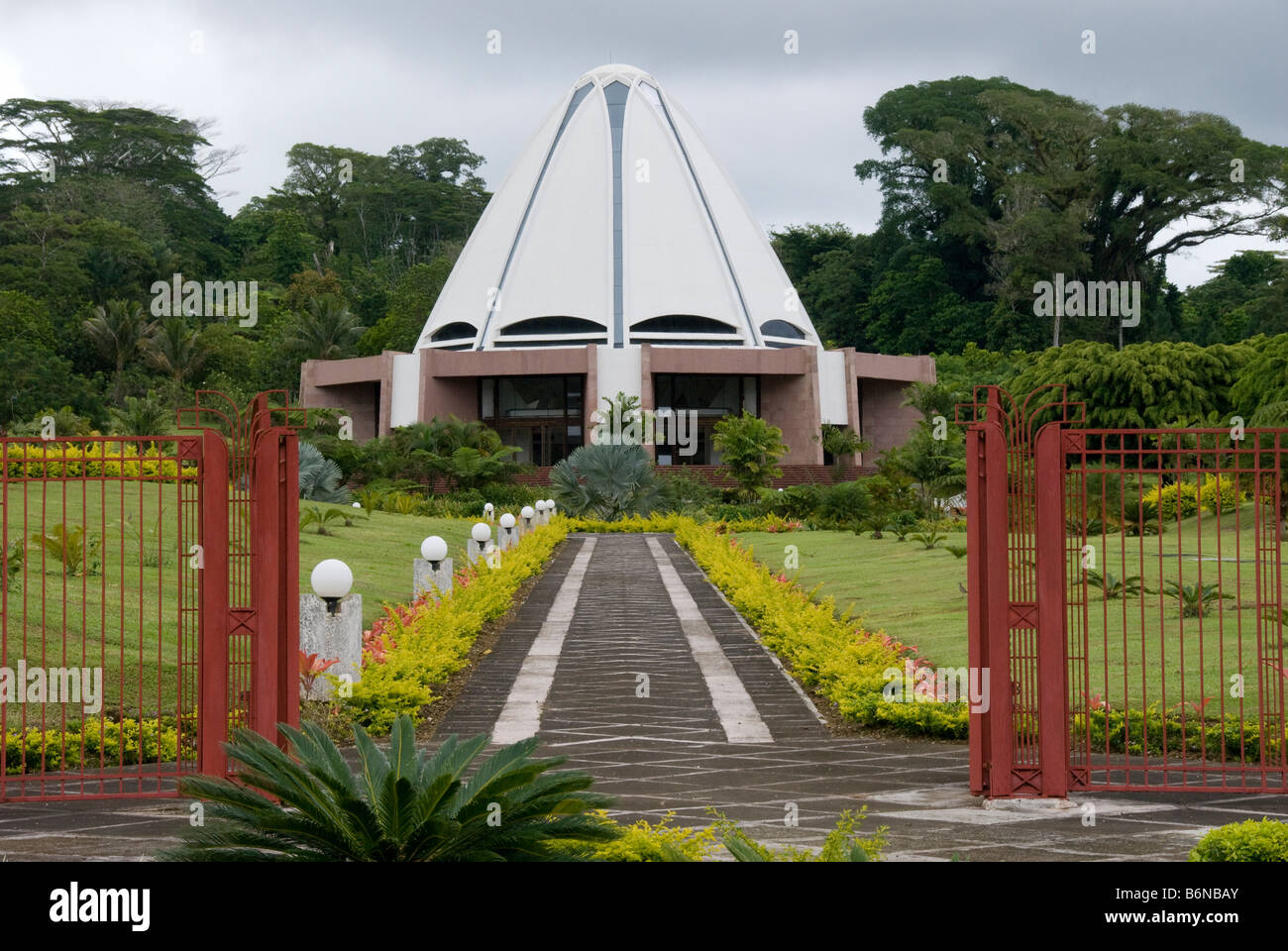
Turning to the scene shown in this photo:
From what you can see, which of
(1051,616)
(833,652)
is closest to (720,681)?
(833,652)

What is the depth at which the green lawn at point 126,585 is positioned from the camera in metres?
6.79

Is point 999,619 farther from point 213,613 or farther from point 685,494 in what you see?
point 685,494

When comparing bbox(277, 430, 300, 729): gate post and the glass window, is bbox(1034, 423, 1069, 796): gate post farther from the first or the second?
the glass window

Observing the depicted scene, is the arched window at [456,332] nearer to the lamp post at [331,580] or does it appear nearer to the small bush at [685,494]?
the small bush at [685,494]

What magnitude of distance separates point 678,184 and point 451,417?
1603 centimetres

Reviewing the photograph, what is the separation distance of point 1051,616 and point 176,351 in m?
37.8

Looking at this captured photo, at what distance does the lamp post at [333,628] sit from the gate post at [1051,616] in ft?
12.0

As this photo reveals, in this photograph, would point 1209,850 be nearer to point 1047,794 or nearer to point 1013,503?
point 1047,794

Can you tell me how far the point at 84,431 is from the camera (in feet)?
81.1

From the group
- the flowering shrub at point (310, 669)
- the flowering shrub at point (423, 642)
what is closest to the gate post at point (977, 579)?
the flowering shrub at point (423, 642)

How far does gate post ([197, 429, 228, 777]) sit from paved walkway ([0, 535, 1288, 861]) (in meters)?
0.30

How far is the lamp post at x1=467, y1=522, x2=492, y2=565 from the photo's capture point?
13836mm

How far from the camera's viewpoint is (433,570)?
11477 millimetres

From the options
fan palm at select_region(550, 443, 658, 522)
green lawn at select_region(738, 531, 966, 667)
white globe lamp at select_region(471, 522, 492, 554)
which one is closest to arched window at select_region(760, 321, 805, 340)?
fan palm at select_region(550, 443, 658, 522)
